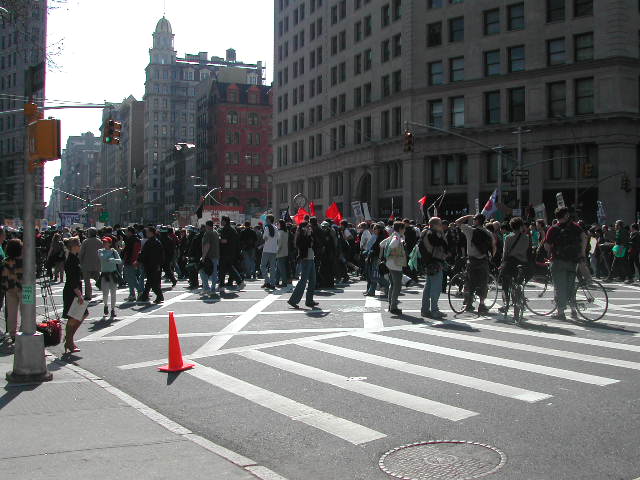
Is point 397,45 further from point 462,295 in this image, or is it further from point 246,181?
point 246,181

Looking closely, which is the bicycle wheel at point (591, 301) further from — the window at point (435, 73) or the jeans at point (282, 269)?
the window at point (435, 73)

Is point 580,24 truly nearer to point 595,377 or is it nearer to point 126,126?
point 595,377

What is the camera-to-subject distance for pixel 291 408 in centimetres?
695

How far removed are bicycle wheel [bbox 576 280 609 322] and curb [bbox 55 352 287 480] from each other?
8554 mm

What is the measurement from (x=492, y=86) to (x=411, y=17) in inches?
358

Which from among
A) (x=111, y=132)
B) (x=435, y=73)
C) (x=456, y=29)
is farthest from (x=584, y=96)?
(x=111, y=132)

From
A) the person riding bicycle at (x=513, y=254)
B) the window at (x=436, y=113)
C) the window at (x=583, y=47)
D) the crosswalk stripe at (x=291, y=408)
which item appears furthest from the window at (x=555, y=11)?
the crosswalk stripe at (x=291, y=408)

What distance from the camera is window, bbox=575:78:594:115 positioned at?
1727 inches

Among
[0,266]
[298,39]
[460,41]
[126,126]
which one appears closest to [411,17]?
[460,41]

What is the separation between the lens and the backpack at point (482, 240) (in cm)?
1357

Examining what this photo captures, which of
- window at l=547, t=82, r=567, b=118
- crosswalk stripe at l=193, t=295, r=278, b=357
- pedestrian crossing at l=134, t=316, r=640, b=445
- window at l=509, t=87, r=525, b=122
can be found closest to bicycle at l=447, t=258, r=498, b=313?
pedestrian crossing at l=134, t=316, r=640, b=445

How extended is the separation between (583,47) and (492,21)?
23.3 feet

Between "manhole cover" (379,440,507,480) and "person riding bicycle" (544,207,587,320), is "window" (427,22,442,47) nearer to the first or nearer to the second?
"person riding bicycle" (544,207,587,320)

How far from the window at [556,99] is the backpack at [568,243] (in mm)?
34639
